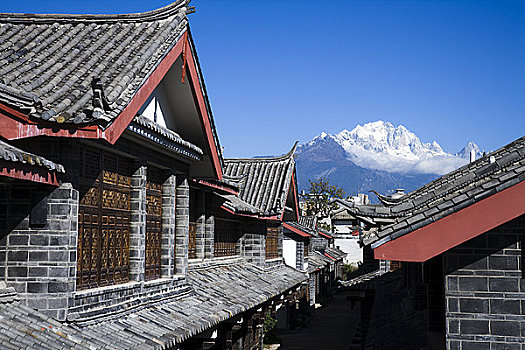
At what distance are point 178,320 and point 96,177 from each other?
281 cm

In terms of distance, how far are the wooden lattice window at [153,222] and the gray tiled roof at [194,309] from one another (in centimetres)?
64

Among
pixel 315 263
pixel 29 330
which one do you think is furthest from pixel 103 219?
pixel 315 263

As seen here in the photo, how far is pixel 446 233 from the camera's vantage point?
24.5 feet

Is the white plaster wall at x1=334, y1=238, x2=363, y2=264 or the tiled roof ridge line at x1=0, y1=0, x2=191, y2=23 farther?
the white plaster wall at x1=334, y1=238, x2=363, y2=264

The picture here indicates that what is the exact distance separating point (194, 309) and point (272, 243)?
40.9 ft

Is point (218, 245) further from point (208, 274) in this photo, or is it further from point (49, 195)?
point (49, 195)

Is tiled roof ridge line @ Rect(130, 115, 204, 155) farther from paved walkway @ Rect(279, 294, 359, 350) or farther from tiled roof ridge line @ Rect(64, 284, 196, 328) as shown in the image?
paved walkway @ Rect(279, 294, 359, 350)

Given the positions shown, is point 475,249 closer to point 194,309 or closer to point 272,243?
point 194,309

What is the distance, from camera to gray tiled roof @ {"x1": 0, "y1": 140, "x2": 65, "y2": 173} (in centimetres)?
621

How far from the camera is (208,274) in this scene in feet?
50.0

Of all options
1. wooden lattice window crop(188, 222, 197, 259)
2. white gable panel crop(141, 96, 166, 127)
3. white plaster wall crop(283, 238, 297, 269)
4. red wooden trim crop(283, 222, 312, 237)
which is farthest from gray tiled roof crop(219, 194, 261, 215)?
white plaster wall crop(283, 238, 297, 269)

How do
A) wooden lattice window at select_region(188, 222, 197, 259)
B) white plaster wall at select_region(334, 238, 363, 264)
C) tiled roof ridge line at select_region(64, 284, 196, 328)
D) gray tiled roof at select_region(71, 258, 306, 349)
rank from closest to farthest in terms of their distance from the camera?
tiled roof ridge line at select_region(64, 284, 196, 328) < gray tiled roof at select_region(71, 258, 306, 349) < wooden lattice window at select_region(188, 222, 197, 259) < white plaster wall at select_region(334, 238, 363, 264)

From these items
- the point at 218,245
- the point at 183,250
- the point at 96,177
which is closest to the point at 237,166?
the point at 218,245

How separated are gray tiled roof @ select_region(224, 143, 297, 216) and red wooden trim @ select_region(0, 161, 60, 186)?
13.7 meters
